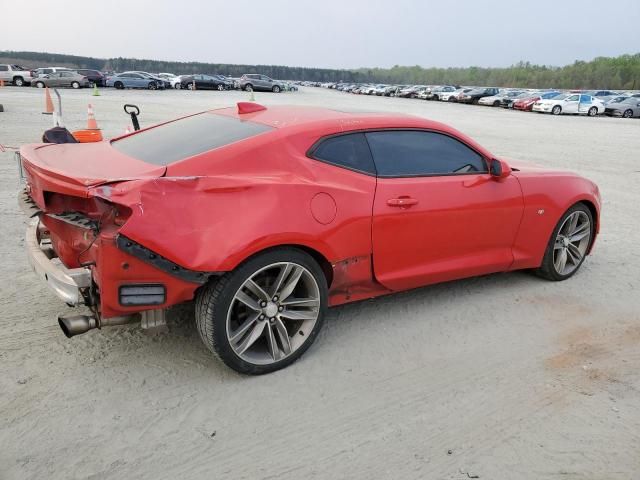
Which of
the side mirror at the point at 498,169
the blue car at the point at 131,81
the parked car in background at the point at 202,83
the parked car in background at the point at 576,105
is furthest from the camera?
the parked car in background at the point at 202,83

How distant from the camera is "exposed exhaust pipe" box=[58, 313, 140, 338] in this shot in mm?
2930

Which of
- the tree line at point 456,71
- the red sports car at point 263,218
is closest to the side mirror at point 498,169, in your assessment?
the red sports car at point 263,218

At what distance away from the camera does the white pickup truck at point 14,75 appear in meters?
37.5

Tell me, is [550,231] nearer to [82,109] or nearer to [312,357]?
[312,357]

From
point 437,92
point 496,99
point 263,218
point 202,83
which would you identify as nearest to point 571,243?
point 263,218

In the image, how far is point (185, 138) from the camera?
3682 millimetres

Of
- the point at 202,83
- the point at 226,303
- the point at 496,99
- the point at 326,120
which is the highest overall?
the point at 326,120

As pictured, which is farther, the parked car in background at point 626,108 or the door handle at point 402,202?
the parked car in background at point 626,108

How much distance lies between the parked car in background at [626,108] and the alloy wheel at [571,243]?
34.9m

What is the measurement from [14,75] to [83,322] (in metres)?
41.5

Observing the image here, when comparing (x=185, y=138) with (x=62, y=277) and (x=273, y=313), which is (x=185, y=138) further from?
(x=273, y=313)

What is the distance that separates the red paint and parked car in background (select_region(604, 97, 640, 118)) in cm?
3557

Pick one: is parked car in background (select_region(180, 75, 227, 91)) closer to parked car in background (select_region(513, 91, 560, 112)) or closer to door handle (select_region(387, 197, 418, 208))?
parked car in background (select_region(513, 91, 560, 112))

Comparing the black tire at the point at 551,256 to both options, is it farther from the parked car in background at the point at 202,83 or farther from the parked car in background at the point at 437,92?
the parked car in background at the point at 437,92
